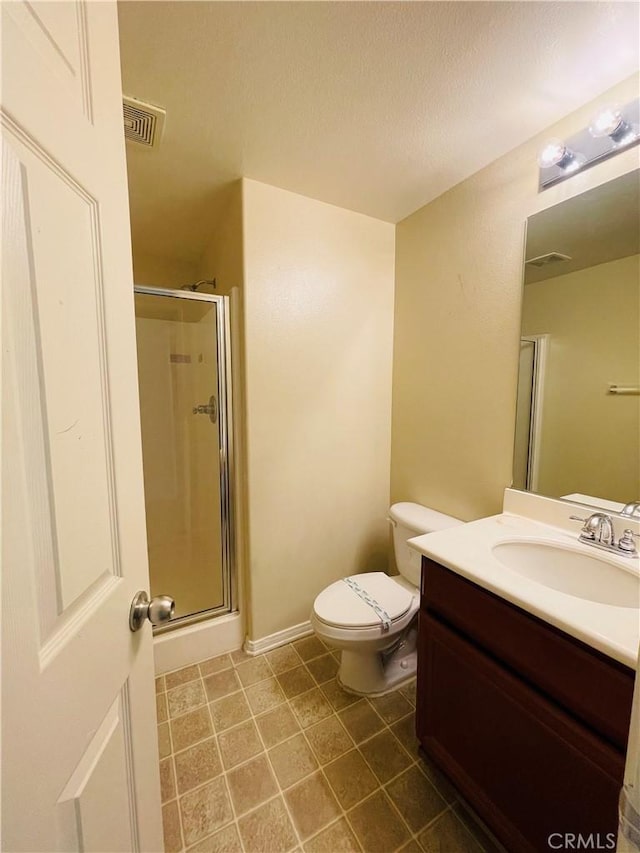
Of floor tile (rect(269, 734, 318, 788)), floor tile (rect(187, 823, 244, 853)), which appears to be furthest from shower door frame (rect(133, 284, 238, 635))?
floor tile (rect(187, 823, 244, 853))

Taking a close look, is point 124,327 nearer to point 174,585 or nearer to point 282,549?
point 282,549

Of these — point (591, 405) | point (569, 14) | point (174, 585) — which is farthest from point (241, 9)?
point (174, 585)

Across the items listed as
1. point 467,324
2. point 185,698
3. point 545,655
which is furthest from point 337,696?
point 467,324

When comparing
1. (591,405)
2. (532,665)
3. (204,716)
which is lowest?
(204,716)

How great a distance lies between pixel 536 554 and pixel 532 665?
16.3 inches

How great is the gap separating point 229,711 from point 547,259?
2.17m

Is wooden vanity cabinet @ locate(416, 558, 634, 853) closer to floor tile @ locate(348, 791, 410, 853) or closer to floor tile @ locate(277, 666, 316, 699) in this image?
floor tile @ locate(348, 791, 410, 853)

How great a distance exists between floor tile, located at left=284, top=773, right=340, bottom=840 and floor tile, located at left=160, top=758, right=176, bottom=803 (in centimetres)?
38

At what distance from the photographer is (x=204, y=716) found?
138cm

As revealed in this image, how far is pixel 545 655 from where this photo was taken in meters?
0.78

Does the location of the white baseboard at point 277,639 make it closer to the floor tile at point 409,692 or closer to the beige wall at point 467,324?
the floor tile at point 409,692

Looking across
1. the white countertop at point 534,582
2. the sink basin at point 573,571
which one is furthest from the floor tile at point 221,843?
the sink basin at point 573,571

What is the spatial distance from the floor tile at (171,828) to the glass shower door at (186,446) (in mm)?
711

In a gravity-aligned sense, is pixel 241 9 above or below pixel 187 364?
above
